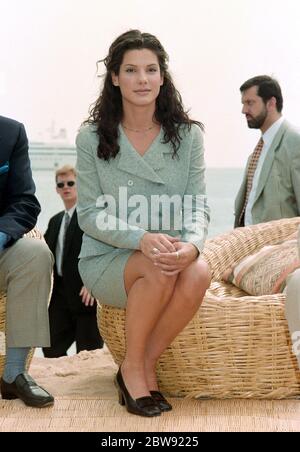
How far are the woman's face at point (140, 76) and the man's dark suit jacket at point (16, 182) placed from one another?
0.44m

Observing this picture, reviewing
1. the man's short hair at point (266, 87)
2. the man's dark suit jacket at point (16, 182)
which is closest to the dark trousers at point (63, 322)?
the man's dark suit jacket at point (16, 182)

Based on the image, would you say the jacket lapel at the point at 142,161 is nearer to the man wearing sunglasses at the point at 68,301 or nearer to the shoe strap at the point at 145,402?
the shoe strap at the point at 145,402

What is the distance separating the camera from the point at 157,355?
3.05 meters

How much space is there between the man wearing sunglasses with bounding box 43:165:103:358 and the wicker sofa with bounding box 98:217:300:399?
1.30 meters

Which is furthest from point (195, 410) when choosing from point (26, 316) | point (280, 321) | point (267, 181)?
point (267, 181)

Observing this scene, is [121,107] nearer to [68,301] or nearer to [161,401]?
[161,401]

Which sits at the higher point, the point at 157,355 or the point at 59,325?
the point at 157,355

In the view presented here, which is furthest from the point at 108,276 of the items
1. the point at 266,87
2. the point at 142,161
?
the point at 266,87

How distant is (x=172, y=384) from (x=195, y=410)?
8.5 inches

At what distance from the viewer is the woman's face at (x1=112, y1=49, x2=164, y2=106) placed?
3188 millimetres

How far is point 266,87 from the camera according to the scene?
17.1ft

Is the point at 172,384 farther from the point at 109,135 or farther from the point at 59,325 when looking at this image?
the point at 59,325

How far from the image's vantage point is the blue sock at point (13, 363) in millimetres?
3094

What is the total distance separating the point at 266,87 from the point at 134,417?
2786 millimetres
